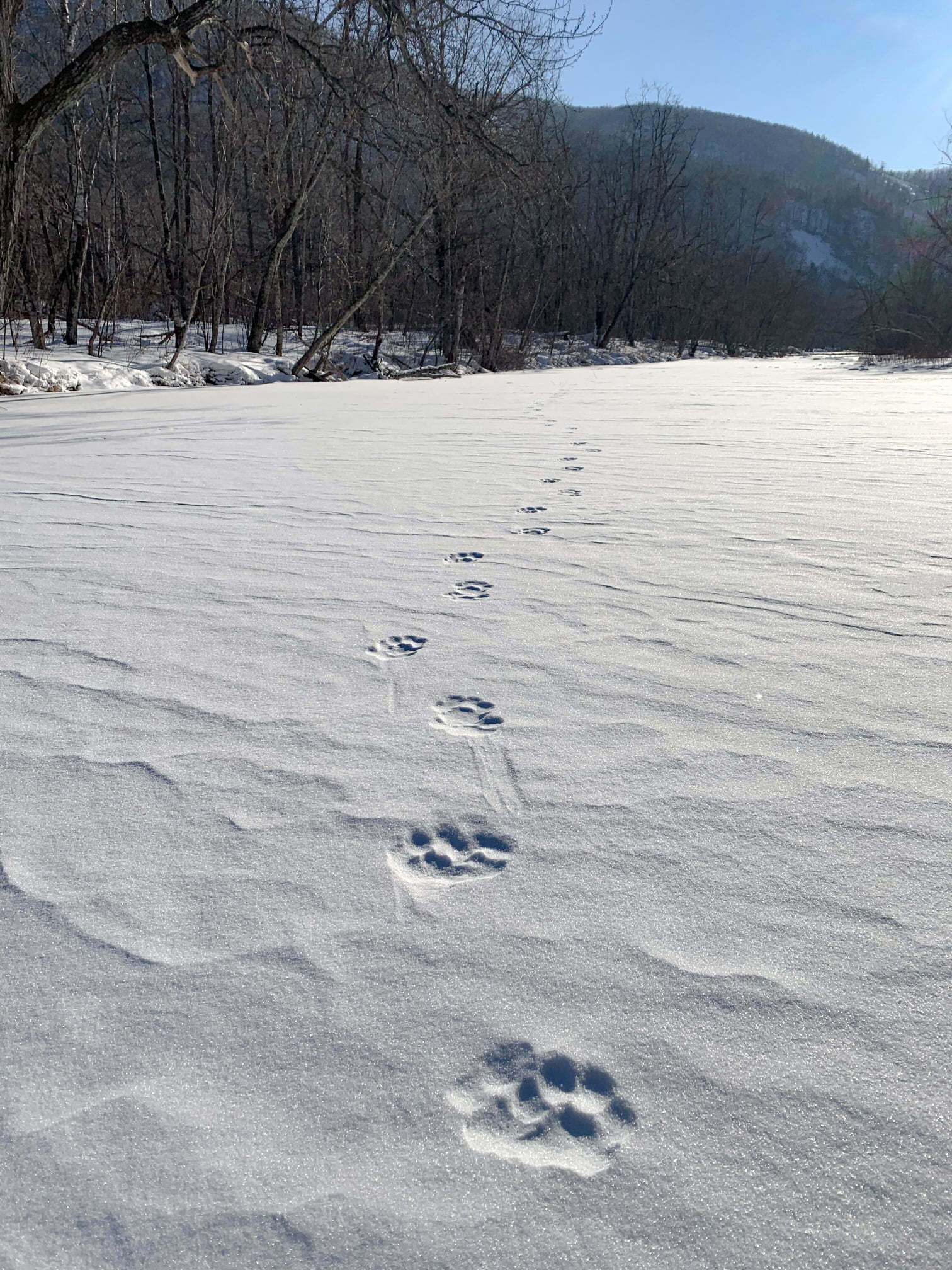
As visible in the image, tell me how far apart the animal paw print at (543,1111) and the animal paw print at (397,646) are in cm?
101

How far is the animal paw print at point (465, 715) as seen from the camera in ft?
4.53

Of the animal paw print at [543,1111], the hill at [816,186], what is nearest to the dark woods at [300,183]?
the animal paw print at [543,1111]

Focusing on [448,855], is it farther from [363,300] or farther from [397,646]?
[363,300]

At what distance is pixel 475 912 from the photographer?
3.06 ft

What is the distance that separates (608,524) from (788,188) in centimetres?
10510

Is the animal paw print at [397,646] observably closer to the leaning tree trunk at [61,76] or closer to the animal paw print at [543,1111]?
the animal paw print at [543,1111]

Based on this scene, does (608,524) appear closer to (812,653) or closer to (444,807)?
(812,653)

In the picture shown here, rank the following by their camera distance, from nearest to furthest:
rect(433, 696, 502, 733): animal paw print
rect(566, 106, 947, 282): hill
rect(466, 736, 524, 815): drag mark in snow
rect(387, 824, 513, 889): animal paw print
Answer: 1. rect(387, 824, 513, 889): animal paw print
2. rect(466, 736, 524, 815): drag mark in snow
3. rect(433, 696, 502, 733): animal paw print
4. rect(566, 106, 947, 282): hill

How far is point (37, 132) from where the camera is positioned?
6289 mm

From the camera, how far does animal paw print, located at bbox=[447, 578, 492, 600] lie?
2021mm

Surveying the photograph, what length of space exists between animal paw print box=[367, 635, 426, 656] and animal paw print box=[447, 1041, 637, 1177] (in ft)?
3.32

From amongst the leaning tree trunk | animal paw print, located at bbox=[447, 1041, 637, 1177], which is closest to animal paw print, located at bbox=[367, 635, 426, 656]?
animal paw print, located at bbox=[447, 1041, 637, 1177]

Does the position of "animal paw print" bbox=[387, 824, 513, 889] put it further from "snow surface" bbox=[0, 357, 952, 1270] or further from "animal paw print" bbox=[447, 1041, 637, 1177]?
"animal paw print" bbox=[447, 1041, 637, 1177]

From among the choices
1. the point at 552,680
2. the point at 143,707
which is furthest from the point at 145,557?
the point at 552,680
